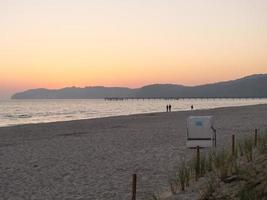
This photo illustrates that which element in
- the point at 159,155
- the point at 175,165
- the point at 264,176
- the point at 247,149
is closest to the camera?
the point at 264,176

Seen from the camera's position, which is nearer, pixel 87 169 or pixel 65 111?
pixel 87 169

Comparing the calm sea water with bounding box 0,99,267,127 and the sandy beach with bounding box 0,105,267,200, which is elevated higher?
the sandy beach with bounding box 0,105,267,200

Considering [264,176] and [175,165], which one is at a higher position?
[264,176]

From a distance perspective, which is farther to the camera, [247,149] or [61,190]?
[247,149]

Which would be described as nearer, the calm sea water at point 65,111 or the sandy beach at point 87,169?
the sandy beach at point 87,169

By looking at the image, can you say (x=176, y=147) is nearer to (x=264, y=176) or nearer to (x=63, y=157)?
(x=63, y=157)

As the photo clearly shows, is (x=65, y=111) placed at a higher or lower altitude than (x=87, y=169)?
lower

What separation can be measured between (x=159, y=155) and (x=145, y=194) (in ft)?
20.8

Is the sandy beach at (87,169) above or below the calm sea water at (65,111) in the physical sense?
above

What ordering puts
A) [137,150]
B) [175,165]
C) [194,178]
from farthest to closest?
[137,150], [175,165], [194,178]

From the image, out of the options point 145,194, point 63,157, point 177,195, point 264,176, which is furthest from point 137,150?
point 264,176

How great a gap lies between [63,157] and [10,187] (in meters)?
5.14

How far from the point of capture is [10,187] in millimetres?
10695

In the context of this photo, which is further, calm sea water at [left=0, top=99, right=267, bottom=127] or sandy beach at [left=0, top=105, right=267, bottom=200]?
calm sea water at [left=0, top=99, right=267, bottom=127]
